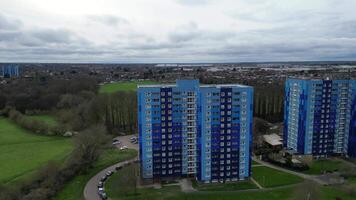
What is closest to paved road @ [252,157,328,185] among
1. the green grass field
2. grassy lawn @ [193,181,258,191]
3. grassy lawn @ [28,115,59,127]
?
the green grass field

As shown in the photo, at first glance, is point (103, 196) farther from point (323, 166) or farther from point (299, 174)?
point (323, 166)

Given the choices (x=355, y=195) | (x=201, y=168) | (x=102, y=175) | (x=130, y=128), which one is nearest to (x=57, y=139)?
(x=130, y=128)

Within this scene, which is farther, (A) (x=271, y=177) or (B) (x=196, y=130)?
(A) (x=271, y=177)

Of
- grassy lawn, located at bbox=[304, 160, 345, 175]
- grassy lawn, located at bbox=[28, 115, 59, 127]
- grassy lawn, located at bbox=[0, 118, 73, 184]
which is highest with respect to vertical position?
grassy lawn, located at bbox=[28, 115, 59, 127]

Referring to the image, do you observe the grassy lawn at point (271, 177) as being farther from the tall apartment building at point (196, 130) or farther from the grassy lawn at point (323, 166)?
the grassy lawn at point (323, 166)

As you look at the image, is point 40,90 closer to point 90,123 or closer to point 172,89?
point 90,123

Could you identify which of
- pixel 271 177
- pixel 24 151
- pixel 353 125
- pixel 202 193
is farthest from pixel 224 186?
pixel 24 151

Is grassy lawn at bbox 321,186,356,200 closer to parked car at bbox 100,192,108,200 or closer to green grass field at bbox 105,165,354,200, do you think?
green grass field at bbox 105,165,354,200
